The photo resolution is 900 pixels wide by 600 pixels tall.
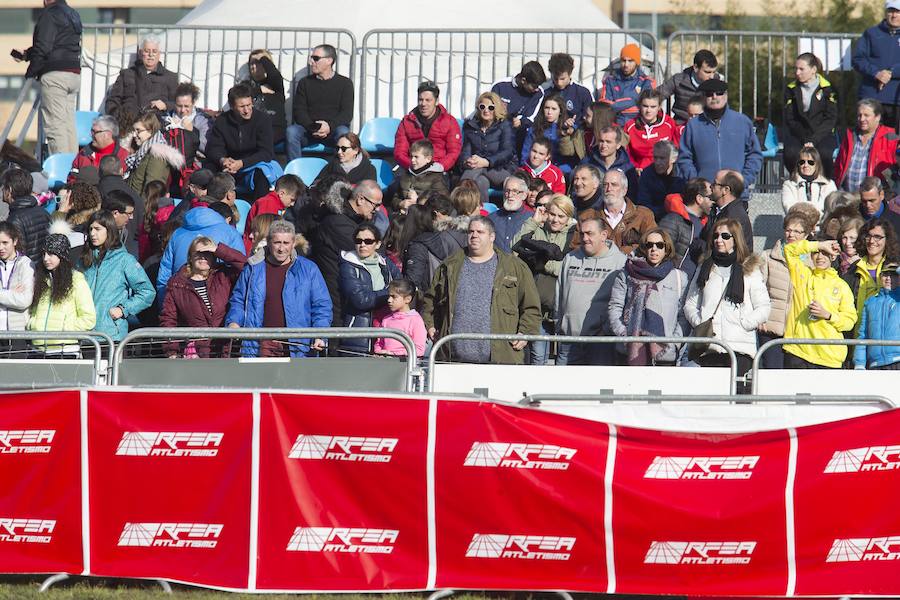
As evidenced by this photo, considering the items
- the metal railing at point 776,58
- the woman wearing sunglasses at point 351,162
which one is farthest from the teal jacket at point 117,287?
the metal railing at point 776,58

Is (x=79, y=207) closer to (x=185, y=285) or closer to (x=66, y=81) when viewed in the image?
(x=185, y=285)

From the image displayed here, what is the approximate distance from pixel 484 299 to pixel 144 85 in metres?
6.91

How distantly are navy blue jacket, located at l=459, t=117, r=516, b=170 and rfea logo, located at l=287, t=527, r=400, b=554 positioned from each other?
6.99 metres

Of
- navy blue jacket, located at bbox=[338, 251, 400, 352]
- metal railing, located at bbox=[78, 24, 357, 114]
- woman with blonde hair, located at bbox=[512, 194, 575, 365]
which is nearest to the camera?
navy blue jacket, located at bbox=[338, 251, 400, 352]

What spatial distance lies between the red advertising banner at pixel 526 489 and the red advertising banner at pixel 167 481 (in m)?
1.08

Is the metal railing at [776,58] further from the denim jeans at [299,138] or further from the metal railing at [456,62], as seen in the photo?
the denim jeans at [299,138]

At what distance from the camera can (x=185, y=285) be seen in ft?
35.4

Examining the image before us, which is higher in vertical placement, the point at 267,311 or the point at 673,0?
the point at 673,0

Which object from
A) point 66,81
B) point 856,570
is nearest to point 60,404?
point 856,570

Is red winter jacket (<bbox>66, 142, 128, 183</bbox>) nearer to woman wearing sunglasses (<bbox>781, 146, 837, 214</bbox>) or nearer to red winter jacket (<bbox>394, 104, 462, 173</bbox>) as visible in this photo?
red winter jacket (<bbox>394, 104, 462, 173</bbox>)

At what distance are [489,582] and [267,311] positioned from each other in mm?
3568

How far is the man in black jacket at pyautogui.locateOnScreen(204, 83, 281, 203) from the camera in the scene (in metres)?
14.6

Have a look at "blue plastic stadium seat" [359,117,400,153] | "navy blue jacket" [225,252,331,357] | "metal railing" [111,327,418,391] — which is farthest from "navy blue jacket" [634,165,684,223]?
"metal railing" [111,327,418,391]

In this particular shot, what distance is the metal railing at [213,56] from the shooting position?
17188 millimetres
